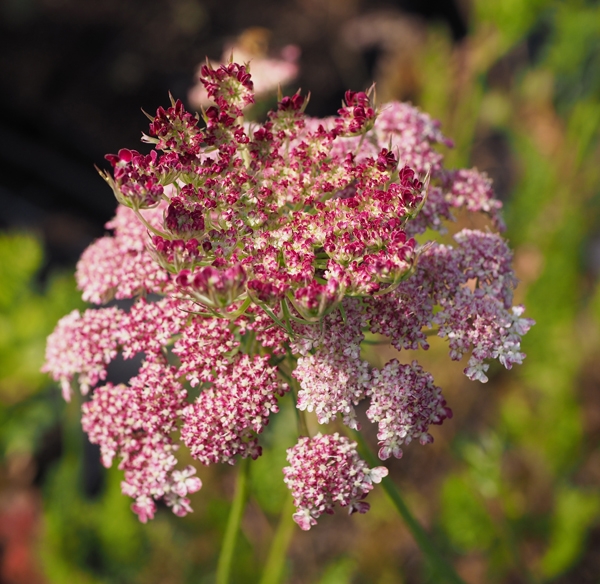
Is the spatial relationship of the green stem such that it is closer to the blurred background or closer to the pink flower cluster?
the pink flower cluster

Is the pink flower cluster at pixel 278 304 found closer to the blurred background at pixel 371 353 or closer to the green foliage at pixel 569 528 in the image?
the blurred background at pixel 371 353

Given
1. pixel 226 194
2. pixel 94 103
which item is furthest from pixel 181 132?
pixel 94 103

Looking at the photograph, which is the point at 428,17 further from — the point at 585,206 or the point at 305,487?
the point at 305,487

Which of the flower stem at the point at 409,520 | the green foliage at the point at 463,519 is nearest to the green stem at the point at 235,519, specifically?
the flower stem at the point at 409,520

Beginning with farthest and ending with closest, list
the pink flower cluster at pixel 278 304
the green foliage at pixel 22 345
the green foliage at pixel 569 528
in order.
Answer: the green foliage at pixel 22 345
the green foliage at pixel 569 528
the pink flower cluster at pixel 278 304

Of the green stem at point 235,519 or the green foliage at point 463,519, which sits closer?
the green stem at point 235,519

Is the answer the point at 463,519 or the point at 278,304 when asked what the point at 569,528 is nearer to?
the point at 463,519

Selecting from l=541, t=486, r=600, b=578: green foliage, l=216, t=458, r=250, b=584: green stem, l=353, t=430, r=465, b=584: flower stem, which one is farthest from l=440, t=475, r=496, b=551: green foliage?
l=216, t=458, r=250, b=584: green stem
